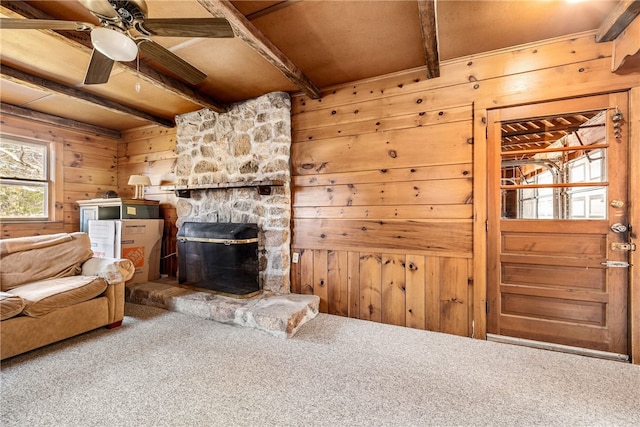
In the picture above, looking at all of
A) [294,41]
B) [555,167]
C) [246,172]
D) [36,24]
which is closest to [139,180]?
[246,172]

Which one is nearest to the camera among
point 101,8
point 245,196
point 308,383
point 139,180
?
point 101,8

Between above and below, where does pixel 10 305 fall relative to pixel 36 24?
below

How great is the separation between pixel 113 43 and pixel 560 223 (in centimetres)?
323

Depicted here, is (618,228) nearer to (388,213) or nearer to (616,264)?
(616,264)

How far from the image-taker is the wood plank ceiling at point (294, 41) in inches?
70.8

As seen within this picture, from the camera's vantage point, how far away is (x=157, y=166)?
14.1 ft

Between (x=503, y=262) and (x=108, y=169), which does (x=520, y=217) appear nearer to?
(x=503, y=262)

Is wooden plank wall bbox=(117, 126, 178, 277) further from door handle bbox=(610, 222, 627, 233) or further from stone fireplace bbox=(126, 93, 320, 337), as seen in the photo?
door handle bbox=(610, 222, 627, 233)

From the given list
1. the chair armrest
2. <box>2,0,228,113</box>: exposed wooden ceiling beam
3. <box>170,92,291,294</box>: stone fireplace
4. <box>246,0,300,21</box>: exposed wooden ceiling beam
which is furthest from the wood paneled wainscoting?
the chair armrest

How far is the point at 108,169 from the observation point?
4594mm

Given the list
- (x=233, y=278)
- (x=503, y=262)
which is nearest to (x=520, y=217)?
(x=503, y=262)

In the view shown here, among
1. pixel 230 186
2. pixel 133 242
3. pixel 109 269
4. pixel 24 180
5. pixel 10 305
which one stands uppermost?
pixel 24 180

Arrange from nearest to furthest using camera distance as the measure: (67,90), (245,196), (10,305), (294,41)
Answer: (10,305) → (294,41) → (67,90) → (245,196)

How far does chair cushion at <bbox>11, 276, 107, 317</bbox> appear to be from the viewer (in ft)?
6.92
